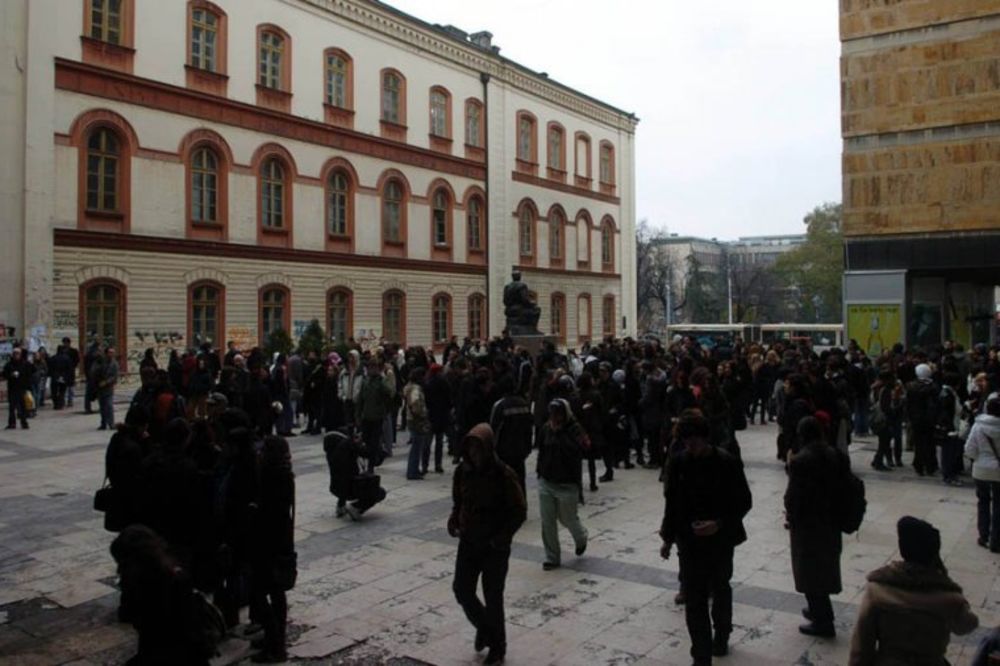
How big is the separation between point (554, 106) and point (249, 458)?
40.4 m

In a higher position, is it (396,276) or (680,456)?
(396,276)

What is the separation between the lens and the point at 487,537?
578cm

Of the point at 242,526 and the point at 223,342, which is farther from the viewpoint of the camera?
the point at 223,342

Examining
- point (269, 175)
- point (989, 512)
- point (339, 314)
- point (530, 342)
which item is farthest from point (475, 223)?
point (989, 512)

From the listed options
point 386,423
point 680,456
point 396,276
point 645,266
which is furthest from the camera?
point 645,266

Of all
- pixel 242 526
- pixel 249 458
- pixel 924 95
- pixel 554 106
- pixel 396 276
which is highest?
pixel 554 106

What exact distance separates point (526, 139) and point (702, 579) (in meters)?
39.0

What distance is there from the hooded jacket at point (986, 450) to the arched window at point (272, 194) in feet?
82.9

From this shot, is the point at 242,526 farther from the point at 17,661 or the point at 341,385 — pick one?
the point at 341,385

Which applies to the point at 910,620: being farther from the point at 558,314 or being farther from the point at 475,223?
the point at 558,314

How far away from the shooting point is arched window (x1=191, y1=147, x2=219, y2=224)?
27.2m

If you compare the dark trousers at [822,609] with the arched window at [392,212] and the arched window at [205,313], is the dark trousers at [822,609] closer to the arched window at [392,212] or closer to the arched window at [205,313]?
the arched window at [205,313]

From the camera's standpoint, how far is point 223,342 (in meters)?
27.7

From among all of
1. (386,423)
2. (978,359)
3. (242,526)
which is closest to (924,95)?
(978,359)
